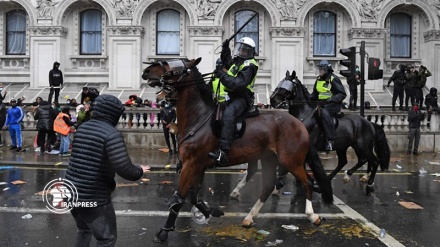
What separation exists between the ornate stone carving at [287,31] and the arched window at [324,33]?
50.5 inches

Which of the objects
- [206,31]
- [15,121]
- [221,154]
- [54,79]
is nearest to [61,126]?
[15,121]

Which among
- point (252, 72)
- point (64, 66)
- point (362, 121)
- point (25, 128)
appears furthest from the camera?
point (64, 66)

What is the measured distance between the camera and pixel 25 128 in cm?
1898

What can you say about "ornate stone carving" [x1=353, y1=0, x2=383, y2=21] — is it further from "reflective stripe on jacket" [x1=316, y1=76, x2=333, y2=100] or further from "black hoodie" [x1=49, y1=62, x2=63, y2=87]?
"black hoodie" [x1=49, y1=62, x2=63, y2=87]

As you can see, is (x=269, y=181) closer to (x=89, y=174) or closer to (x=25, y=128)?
(x=89, y=174)

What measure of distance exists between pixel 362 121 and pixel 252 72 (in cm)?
491

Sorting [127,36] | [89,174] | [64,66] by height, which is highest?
[127,36]

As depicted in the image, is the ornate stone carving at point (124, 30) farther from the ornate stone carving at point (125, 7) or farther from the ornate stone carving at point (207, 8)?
the ornate stone carving at point (207, 8)

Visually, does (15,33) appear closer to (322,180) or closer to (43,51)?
(43,51)

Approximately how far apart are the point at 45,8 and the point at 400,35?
1898 cm

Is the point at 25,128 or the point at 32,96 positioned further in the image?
the point at 32,96

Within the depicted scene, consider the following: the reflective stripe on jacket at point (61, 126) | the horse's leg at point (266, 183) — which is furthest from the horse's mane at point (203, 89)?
the reflective stripe on jacket at point (61, 126)

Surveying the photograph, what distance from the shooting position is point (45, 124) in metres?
16.4

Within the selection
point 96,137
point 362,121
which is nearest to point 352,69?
point 362,121
